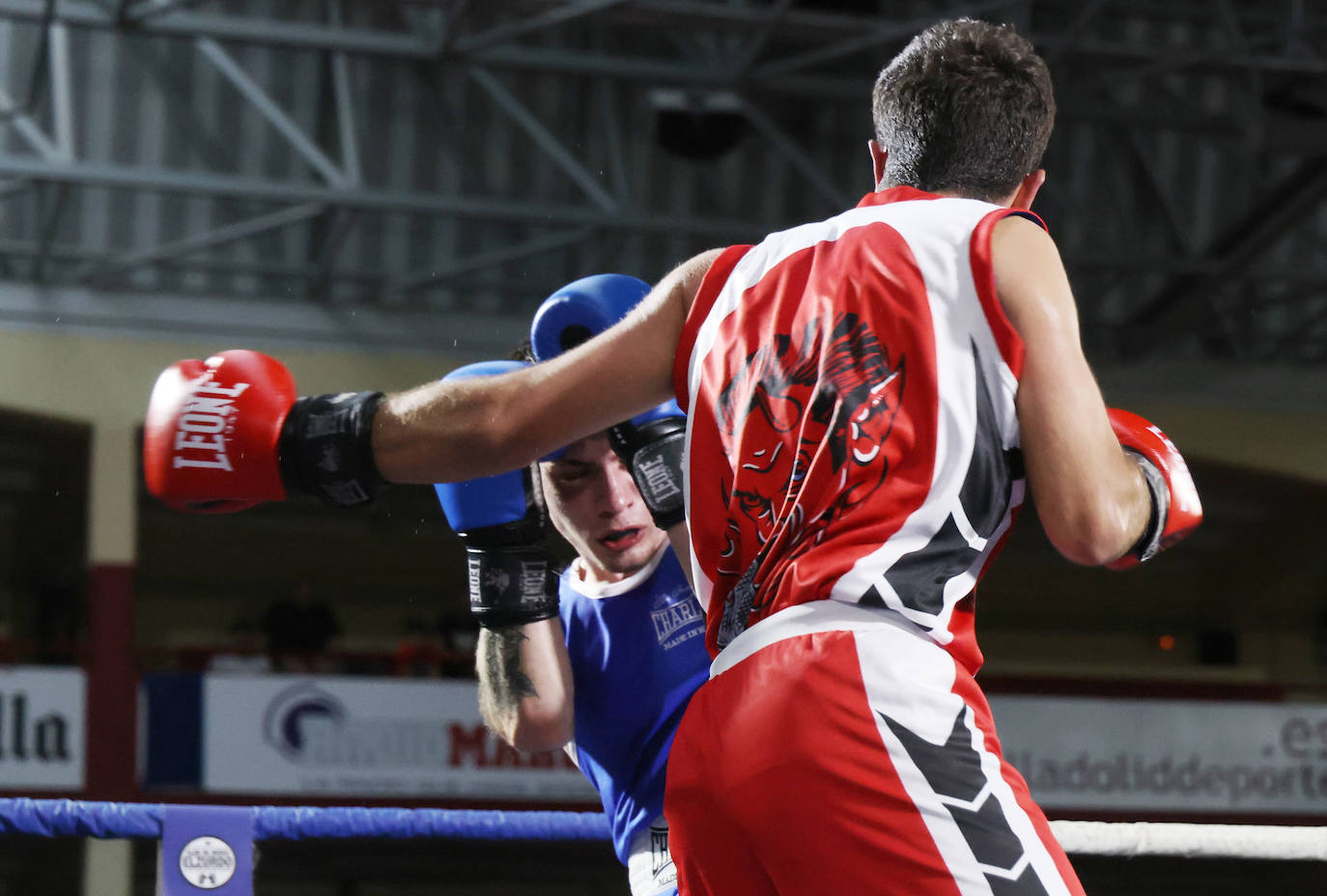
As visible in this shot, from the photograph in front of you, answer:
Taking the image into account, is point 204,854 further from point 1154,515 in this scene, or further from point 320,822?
point 1154,515

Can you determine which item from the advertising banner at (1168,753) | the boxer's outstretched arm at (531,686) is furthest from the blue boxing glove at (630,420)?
the advertising banner at (1168,753)

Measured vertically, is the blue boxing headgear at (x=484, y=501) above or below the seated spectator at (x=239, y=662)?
above

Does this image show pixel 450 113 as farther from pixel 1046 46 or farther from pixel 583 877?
pixel 583 877

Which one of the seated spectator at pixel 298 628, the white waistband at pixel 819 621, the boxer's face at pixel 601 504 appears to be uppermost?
the white waistband at pixel 819 621

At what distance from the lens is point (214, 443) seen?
1.28 metres

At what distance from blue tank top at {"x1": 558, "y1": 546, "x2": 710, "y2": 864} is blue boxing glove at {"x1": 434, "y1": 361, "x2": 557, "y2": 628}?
109 millimetres

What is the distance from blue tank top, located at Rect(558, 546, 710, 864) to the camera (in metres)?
1.96

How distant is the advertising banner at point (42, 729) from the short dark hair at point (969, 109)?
7.15m

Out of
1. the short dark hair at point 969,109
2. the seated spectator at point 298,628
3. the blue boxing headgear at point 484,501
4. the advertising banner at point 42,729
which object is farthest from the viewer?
the seated spectator at point 298,628

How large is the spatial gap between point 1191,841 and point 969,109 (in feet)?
4.71

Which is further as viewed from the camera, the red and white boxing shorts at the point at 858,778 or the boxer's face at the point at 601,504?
the boxer's face at the point at 601,504

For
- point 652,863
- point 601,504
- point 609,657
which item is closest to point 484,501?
point 601,504

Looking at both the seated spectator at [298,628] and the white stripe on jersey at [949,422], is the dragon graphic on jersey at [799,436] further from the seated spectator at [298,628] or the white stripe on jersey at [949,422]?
the seated spectator at [298,628]

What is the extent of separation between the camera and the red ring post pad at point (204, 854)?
1987 mm
